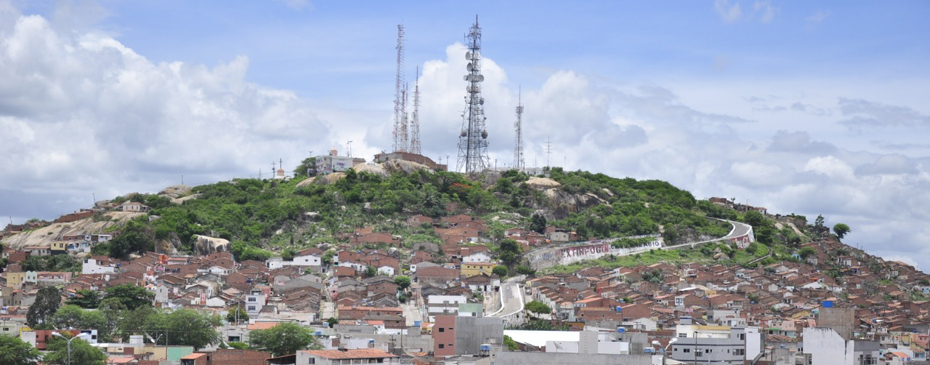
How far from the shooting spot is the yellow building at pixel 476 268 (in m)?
81.5

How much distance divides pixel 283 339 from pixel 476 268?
29698 millimetres

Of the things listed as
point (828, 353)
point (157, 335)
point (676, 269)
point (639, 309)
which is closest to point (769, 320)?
point (639, 309)

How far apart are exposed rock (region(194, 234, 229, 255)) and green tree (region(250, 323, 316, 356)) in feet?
105

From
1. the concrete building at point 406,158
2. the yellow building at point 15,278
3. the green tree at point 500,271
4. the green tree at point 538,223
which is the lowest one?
the yellow building at point 15,278

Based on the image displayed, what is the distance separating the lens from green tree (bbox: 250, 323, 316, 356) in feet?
173

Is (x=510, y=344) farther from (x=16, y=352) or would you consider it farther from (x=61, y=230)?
(x=61, y=230)

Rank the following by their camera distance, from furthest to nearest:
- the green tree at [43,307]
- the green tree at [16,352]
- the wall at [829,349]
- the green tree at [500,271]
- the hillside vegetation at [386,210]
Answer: the hillside vegetation at [386,210], the green tree at [500,271], the green tree at [43,307], the green tree at [16,352], the wall at [829,349]

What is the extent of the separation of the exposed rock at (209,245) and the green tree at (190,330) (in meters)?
28.1

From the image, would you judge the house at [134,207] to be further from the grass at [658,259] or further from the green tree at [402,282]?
the grass at [658,259]

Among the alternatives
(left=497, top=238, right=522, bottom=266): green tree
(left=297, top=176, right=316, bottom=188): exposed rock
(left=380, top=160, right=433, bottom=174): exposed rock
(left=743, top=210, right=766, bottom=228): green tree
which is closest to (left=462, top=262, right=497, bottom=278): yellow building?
(left=497, top=238, right=522, bottom=266): green tree

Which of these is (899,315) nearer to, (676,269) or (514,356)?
(676,269)

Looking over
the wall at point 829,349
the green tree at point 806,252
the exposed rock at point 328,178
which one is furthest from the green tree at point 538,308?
the green tree at point 806,252

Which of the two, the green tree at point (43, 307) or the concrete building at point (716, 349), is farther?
the green tree at point (43, 307)

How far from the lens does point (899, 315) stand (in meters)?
73.2
